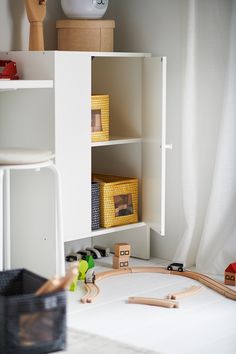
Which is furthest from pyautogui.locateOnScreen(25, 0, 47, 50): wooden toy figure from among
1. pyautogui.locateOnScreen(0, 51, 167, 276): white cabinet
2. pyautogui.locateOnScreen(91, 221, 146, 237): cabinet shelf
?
pyautogui.locateOnScreen(91, 221, 146, 237): cabinet shelf

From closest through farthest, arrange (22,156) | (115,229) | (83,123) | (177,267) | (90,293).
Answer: (22,156)
(90,293)
(83,123)
(177,267)
(115,229)

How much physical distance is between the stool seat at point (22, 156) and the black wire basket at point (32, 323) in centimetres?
108

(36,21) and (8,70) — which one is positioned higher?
(36,21)

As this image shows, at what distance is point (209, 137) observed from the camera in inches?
153

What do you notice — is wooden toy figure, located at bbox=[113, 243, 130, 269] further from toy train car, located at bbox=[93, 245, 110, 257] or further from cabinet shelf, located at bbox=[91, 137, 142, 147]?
cabinet shelf, located at bbox=[91, 137, 142, 147]

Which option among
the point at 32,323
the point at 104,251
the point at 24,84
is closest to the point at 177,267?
the point at 104,251

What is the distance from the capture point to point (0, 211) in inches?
122

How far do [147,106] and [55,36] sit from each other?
0.63 m

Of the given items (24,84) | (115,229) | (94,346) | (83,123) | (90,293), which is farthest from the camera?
(115,229)

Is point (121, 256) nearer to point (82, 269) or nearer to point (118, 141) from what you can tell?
point (82, 269)

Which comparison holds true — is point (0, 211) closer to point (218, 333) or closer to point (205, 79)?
point (218, 333)

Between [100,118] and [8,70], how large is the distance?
530 mm

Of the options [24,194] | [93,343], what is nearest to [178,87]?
[24,194]

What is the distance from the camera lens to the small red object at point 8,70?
351 cm
